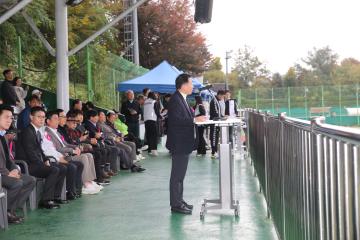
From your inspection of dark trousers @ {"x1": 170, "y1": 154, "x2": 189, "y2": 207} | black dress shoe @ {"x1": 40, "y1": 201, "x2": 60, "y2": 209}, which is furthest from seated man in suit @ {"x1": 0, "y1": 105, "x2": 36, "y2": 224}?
dark trousers @ {"x1": 170, "y1": 154, "x2": 189, "y2": 207}

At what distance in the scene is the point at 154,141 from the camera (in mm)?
14094

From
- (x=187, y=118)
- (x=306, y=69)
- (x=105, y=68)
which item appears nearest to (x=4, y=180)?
(x=187, y=118)

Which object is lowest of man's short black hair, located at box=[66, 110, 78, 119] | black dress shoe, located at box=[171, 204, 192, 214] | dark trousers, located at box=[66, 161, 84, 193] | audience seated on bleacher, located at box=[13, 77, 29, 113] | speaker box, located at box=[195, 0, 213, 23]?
black dress shoe, located at box=[171, 204, 192, 214]

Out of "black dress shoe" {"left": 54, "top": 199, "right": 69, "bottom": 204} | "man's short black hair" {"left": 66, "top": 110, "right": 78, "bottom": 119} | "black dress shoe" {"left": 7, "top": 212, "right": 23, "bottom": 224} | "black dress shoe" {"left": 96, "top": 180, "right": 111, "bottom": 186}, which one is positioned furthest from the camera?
"black dress shoe" {"left": 96, "top": 180, "right": 111, "bottom": 186}

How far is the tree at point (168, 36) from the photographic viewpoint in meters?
35.9

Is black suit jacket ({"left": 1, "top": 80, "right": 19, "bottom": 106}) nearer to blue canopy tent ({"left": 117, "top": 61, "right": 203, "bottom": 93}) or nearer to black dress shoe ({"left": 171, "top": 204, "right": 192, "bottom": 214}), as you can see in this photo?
blue canopy tent ({"left": 117, "top": 61, "right": 203, "bottom": 93})

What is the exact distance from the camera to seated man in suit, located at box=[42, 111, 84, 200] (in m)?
7.47

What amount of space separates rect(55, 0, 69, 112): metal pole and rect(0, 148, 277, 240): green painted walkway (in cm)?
281

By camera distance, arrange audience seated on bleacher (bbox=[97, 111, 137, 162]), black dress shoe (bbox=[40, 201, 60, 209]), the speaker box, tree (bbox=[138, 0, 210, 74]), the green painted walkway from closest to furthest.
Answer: the green painted walkway, black dress shoe (bbox=[40, 201, 60, 209]), audience seated on bleacher (bbox=[97, 111, 137, 162]), the speaker box, tree (bbox=[138, 0, 210, 74])

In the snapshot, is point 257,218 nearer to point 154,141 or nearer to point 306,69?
point 154,141

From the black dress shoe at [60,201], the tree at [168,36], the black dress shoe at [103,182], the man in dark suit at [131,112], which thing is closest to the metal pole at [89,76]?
the man in dark suit at [131,112]

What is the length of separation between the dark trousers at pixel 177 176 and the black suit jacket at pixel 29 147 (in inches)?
60.4

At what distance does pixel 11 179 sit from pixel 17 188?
0.12 meters

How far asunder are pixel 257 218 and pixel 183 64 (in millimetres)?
31617
